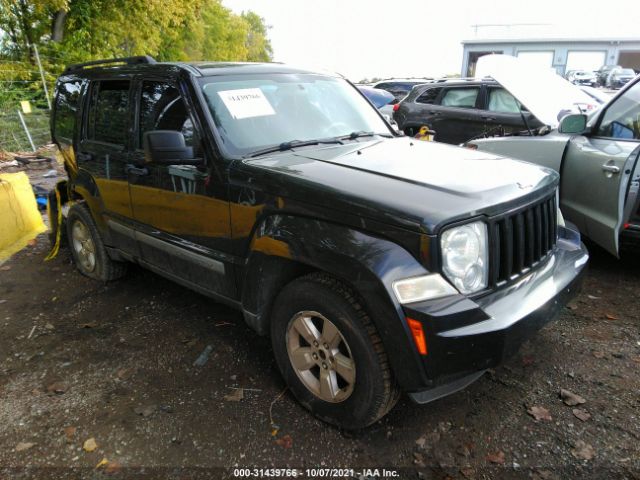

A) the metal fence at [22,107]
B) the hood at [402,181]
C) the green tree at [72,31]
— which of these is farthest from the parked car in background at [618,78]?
the hood at [402,181]

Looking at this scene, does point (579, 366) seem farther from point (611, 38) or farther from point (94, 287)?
point (611, 38)

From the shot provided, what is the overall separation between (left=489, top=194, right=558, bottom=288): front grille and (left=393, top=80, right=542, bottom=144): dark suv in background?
5.68m

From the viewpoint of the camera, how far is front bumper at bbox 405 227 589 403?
6.73ft

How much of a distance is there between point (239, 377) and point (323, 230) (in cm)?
131

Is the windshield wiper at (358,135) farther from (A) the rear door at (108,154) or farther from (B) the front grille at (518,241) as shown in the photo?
(A) the rear door at (108,154)

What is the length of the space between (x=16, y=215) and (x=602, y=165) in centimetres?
635

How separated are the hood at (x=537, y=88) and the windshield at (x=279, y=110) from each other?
1.90 metres

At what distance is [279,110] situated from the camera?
10.7 ft

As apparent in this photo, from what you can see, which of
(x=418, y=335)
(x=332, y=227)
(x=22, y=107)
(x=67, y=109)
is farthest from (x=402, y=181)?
(x=22, y=107)

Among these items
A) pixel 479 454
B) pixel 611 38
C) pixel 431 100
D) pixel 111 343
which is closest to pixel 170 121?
pixel 111 343

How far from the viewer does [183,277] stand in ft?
11.3

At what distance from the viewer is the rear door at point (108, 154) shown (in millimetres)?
3723

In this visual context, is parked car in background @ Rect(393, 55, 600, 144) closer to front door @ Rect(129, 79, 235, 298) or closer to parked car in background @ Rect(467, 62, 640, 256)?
parked car in background @ Rect(467, 62, 640, 256)

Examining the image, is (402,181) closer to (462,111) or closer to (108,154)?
(108,154)
